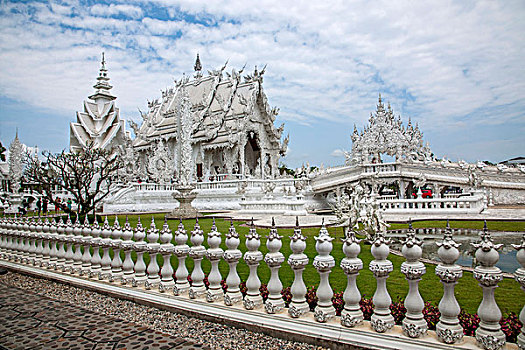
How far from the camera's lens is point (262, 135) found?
34531mm

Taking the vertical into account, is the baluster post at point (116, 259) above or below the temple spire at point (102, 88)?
below

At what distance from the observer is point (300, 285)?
3.69m

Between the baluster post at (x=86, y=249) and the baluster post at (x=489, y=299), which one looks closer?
the baluster post at (x=489, y=299)

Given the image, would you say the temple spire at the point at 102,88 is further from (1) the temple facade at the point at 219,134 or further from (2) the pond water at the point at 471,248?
(2) the pond water at the point at 471,248

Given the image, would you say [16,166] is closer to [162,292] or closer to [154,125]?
[154,125]

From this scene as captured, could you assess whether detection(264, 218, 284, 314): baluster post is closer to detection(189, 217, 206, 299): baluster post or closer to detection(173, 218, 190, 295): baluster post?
detection(189, 217, 206, 299): baluster post

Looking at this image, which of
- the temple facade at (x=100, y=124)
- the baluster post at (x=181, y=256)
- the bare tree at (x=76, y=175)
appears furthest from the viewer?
the temple facade at (x=100, y=124)

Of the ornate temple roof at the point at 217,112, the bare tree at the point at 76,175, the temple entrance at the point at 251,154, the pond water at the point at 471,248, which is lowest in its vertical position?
the pond water at the point at 471,248

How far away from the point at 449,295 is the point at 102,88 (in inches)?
1864

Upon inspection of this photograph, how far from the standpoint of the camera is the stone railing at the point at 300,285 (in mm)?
2861

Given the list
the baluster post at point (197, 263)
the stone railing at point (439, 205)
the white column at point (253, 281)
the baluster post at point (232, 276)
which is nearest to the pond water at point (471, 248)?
the white column at point (253, 281)

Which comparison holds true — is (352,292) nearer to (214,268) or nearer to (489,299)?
(489,299)

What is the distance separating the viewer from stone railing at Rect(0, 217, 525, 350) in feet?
9.39

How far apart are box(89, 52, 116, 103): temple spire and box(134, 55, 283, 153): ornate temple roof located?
789 cm
